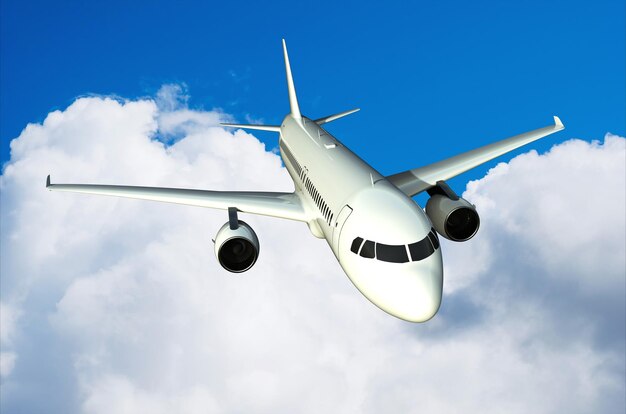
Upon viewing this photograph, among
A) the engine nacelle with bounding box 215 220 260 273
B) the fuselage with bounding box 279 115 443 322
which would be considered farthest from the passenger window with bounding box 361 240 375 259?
the engine nacelle with bounding box 215 220 260 273

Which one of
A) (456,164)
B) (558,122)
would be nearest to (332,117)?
(456,164)

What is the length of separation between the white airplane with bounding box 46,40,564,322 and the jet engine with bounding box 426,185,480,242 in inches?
1.5

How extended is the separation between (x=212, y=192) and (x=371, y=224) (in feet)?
30.3

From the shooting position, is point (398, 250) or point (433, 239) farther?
point (433, 239)

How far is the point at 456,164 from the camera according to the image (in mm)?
22625

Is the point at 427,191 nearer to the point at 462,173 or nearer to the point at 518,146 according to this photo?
the point at 462,173

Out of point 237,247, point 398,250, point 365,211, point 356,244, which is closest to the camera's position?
point 398,250

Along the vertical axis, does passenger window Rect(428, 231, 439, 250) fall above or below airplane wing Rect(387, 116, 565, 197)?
below

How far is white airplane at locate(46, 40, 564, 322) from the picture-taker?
1380 centimetres

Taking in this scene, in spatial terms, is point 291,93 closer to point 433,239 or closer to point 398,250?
point 433,239

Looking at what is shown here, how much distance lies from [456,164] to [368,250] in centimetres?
1003

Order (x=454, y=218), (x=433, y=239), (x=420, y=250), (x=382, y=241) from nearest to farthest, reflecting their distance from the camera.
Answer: (x=420, y=250)
(x=382, y=241)
(x=433, y=239)
(x=454, y=218)

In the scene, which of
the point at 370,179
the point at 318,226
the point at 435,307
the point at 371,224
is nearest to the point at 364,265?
the point at 371,224

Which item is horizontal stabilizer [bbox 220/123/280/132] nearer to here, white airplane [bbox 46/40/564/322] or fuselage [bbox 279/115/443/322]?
white airplane [bbox 46/40/564/322]
